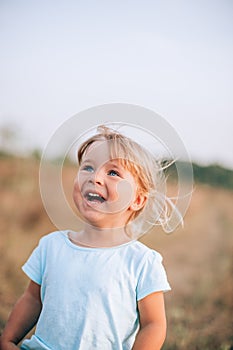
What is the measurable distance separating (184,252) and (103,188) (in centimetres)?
171

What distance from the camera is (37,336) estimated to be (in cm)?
124

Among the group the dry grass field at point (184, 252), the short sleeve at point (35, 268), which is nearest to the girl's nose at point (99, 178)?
the short sleeve at point (35, 268)

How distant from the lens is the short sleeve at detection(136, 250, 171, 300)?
3.81ft

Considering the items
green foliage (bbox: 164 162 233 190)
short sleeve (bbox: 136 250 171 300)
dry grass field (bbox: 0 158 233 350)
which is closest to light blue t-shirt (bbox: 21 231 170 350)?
short sleeve (bbox: 136 250 171 300)

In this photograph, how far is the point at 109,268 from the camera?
1188 mm

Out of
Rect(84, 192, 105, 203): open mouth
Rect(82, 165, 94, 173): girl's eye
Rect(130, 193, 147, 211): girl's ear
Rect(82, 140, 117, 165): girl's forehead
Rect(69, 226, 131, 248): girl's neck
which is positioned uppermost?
Rect(82, 140, 117, 165): girl's forehead

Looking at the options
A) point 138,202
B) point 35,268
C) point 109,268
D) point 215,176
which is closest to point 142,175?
point 138,202

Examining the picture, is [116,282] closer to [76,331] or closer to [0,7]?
[76,331]

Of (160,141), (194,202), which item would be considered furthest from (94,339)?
(194,202)

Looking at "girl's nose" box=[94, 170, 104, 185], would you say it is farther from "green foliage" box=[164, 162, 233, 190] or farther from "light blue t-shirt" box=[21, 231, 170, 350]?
"green foliage" box=[164, 162, 233, 190]

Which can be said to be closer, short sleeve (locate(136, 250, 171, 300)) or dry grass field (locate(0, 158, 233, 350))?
short sleeve (locate(136, 250, 171, 300))

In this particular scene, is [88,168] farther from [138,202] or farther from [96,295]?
[96,295]

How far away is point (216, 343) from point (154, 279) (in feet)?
3.22

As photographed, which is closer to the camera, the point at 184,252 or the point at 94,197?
the point at 94,197
